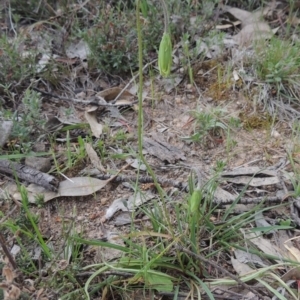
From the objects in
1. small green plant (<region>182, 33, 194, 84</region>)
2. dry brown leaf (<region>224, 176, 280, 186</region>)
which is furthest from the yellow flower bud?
small green plant (<region>182, 33, 194, 84</region>)

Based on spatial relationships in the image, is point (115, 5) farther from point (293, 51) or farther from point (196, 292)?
point (196, 292)

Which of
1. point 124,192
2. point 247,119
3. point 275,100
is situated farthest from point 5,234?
point 275,100

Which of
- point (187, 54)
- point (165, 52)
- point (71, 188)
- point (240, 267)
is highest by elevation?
point (165, 52)

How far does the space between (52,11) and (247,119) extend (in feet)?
4.66

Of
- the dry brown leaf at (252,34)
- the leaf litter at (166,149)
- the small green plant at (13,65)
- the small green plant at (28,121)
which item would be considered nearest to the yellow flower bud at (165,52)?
the leaf litter at (166,149)

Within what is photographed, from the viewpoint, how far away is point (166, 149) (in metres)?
2.16

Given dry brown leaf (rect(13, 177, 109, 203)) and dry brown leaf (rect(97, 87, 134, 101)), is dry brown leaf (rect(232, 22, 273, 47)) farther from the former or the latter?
dry brown leaf (rect(13, 177, 109, 203))

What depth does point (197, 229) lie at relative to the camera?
1650mm

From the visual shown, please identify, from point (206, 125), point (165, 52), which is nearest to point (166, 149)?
point (206, 125)

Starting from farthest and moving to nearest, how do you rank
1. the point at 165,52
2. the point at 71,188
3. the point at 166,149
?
the point at 166,149, the point at 71,188, the point at 165,52

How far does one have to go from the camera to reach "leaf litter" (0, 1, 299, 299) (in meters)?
1.85

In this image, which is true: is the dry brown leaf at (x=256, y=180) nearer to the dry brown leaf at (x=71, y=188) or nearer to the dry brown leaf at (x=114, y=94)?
the dry brown leaf at (x=71, y=188)

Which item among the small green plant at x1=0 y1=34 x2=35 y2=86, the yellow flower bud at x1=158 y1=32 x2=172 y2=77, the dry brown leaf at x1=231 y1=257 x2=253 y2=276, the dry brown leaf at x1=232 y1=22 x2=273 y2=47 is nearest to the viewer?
the yellow flower bud at x1=158 y1=32 x2=172 y2=77

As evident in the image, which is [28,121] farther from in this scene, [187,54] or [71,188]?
[187,54]
